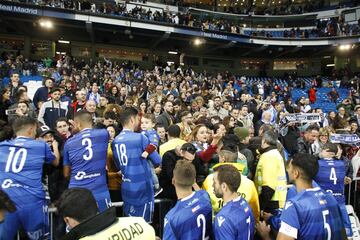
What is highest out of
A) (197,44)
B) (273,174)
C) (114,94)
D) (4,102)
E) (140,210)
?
(197,44)

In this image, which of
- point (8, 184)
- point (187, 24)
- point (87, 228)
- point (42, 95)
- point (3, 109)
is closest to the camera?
point (87, 228)

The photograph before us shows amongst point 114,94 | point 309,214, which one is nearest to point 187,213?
point 309,214

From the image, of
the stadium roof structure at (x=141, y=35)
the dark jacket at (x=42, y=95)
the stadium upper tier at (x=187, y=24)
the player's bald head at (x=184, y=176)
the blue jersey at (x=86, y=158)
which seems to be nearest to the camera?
the player's bald head at (x=184, y=176)

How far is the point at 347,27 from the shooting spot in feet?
96.6

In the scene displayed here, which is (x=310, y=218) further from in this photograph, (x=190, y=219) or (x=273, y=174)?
(x=273, y=174)

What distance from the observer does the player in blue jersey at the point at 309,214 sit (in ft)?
9.21

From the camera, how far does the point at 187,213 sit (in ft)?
9.28

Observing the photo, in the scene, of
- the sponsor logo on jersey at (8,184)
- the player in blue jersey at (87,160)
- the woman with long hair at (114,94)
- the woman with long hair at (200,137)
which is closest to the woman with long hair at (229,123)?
the woman with long hair at (200,137)

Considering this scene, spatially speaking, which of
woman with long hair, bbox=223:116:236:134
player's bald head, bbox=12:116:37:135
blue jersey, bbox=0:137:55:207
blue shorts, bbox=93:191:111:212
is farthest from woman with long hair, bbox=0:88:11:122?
woman with long hair, bbox=223:116:236:134

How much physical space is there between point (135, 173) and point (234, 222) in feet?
5.10

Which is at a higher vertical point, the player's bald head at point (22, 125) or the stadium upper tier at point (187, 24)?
the stadium upper tier at point (187, 24)

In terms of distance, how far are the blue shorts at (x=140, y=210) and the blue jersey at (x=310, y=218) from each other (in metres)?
1.70

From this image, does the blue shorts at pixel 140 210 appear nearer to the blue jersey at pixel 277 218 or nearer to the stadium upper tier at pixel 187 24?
the blue jersey at pixel 277 218

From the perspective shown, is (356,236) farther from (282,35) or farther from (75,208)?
(282,35)
